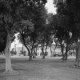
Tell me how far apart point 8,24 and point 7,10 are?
40.6 inches

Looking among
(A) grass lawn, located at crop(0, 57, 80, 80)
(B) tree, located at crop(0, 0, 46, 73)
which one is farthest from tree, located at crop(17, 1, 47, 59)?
(A) grass lawn, located at crop(0, 57, 80, 80)

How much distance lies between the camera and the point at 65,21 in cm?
2002

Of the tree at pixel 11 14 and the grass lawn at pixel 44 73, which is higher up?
the tree at pixel 11 14

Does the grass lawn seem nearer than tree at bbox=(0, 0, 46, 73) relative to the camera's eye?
Yes

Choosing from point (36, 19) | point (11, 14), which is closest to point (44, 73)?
point (11, 14)

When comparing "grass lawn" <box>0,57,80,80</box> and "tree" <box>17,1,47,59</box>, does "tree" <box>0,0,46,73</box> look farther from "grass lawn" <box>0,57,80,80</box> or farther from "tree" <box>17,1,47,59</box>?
"grass lawn" <box>0,57,80,80</box>

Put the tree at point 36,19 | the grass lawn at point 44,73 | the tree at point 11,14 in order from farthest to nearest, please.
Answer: the tree at point 36,19, the tree at point 11,14, the grass lawn at point 44,73

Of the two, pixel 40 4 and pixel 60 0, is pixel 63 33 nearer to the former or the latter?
pixel 60 0

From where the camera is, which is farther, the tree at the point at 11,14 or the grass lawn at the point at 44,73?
the tree at the point at 11,14

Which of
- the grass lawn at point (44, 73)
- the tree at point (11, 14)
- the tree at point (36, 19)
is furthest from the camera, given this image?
the tree at point (36, 19)

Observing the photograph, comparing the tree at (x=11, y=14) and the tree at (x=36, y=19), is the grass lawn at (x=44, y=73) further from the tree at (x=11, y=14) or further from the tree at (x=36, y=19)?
the tree at (x=36, y=19)

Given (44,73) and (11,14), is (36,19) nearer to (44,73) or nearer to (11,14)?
(11,14)

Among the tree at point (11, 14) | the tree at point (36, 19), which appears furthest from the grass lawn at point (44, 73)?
the tree at point (36, 19)

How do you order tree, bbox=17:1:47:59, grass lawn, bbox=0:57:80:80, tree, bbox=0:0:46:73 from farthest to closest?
→ tree, bbox=17:1:47:59, tree, bbox=0:0:46:73, grass lawn, bbox=0:57:80:80
